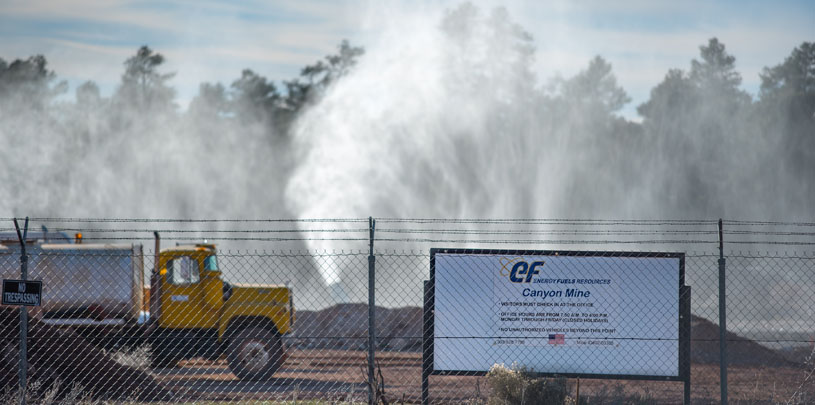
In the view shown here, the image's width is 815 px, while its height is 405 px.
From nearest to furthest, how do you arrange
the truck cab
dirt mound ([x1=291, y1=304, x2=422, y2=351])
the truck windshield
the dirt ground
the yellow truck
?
the dirt ground < the yellow truck < the truck cab < the truck windshield < dirt mound ([x1=291, y1=304, x2=422, y2=351])

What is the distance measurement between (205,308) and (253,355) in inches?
56.8

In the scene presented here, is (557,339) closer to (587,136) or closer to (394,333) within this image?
(394,333)

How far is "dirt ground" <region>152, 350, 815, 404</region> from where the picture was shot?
1154cm

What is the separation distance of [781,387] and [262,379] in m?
9.01

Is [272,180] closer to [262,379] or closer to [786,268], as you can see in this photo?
[786,268]

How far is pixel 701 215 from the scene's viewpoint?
46.7m

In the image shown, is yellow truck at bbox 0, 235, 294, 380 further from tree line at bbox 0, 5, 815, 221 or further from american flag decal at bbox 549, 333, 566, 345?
tree line at bbox 0, 5, 815, 221

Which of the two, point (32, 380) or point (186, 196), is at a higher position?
point (186, 196)

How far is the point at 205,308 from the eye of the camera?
15812mm

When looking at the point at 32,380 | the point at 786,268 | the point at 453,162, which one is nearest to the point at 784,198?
the point at 786,268

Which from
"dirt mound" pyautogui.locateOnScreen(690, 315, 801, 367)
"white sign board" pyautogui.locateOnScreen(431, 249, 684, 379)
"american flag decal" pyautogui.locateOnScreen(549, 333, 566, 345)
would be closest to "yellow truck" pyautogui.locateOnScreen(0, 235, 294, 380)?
"white sign board" pyautogui.locateOnScreen(431, 249, 684, 379)

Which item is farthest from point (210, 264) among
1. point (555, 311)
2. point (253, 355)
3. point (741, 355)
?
point (741, 355)

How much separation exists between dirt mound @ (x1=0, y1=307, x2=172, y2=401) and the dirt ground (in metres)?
0.66

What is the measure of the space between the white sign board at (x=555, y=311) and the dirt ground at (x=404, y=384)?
150 centimetres
